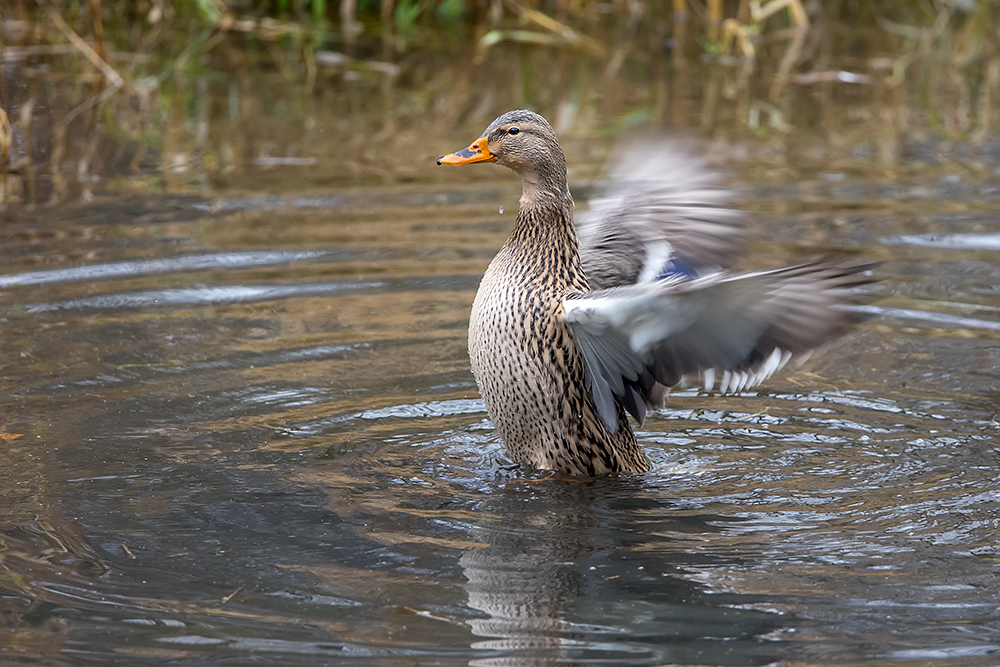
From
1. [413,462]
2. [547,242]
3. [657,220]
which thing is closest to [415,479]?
[413,462]

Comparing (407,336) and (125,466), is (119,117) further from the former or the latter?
(125,466)

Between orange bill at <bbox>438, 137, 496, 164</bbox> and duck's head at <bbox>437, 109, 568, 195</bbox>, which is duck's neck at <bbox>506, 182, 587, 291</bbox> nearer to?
duck's head at <bbox>437, 109, 568, 195</bbox>

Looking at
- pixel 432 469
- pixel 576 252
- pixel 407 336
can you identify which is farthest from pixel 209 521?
pixel 407 336

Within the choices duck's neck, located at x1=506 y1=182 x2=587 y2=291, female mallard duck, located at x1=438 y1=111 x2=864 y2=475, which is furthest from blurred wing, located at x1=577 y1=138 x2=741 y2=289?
duck's neck, located at x1=506 y1=182 x2=587 y2=291

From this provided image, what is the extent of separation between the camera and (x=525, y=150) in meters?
5.06

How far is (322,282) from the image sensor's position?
6992mm

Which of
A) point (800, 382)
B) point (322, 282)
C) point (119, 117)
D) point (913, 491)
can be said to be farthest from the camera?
point (119, 117)

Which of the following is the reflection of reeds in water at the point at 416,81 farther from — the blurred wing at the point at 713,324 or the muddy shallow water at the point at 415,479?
the blurred wing at the point at 713,324

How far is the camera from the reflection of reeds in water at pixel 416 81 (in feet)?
30.1

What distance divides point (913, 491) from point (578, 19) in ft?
33.3

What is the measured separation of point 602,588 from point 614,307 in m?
0.93

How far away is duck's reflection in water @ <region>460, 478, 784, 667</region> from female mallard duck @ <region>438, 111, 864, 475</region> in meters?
0.32

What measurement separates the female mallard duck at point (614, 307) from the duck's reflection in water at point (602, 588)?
315 mm

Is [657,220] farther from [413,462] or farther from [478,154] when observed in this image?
[413,462]
